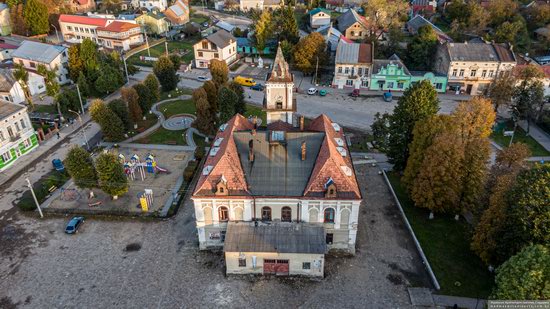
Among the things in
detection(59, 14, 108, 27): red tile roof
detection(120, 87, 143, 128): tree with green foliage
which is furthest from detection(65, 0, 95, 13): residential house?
detection(120, 87, 143, 128): tree with green foliage

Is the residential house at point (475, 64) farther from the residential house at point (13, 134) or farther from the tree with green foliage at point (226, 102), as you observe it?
the residential house at point (13, 134)

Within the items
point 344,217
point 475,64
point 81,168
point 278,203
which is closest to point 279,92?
point 278,203

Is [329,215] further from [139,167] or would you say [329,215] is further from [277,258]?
[139,167]

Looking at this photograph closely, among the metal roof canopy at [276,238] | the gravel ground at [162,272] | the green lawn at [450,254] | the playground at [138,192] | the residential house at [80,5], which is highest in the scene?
the residential house at [80,5]

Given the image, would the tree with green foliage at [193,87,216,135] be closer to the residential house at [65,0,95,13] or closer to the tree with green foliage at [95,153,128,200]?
the tree with green foliage at [95,153,128,200]

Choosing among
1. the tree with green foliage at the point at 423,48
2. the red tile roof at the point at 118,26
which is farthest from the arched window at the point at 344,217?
the red tile roof at the point at 118,26

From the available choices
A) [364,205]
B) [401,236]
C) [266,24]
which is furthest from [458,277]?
[266,24]

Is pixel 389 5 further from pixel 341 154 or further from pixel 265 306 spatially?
pixel 265 306

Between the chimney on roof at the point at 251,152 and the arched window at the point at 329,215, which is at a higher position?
the chimney on roof at the point at 251,152
